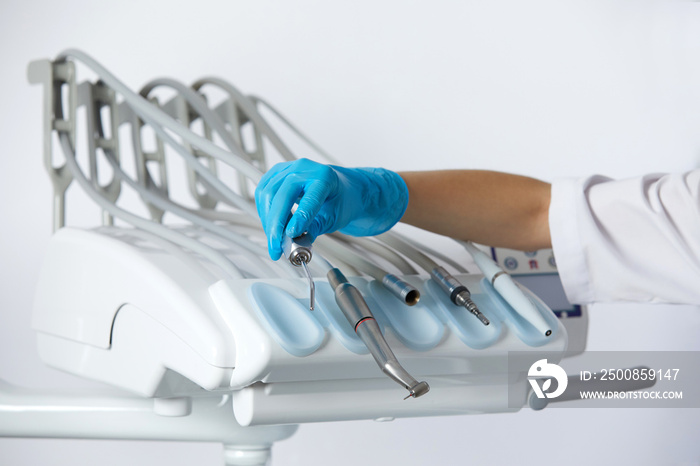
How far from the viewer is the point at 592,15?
1604mm

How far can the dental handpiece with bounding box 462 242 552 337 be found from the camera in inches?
27.7

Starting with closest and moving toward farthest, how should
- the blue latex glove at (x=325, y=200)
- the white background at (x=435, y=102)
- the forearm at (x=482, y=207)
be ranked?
the blue latex glove at (x=325, y=200) → the forearm at (x=482, y=207) → the white background at (x=435, y=102)

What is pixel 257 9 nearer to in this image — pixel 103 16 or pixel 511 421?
pixel 103 16

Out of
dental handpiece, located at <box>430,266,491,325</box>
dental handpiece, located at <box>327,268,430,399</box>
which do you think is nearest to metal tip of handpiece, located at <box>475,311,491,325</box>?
dental handpiece, located at <box>430,266,491,325</box>

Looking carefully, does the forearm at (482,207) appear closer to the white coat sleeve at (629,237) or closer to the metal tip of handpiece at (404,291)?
the white coat sleeve at (629,237)

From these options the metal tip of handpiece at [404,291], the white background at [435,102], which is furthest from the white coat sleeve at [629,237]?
the white background at [435,102]

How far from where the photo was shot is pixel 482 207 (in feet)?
2.83

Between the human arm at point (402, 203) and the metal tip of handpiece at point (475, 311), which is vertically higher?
the human arm at point (402, 203)

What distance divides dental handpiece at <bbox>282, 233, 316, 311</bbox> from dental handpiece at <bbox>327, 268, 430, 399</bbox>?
0.04 meters

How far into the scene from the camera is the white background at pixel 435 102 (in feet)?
5.15

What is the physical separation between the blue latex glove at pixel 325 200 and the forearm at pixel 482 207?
5 cm

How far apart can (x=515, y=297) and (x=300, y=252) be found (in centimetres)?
25

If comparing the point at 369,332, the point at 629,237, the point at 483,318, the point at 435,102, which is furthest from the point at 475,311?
the point at 435,102

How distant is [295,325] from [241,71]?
3.61 feet
